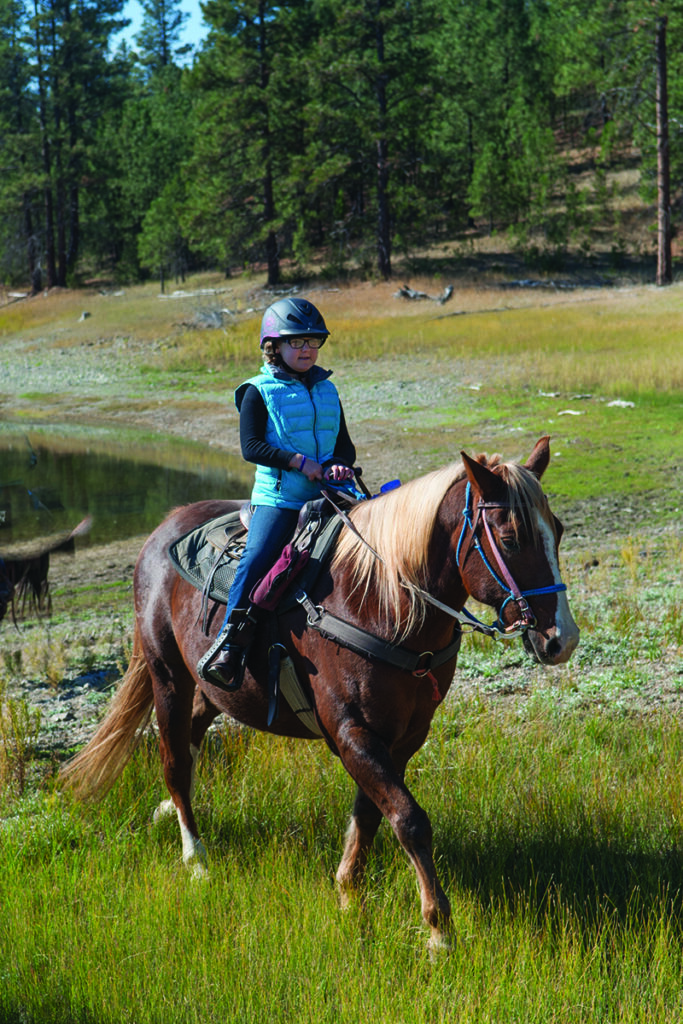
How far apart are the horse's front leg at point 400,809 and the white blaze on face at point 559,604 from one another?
91cm

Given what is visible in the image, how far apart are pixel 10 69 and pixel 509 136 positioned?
30377mm

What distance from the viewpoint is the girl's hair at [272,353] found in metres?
4.47

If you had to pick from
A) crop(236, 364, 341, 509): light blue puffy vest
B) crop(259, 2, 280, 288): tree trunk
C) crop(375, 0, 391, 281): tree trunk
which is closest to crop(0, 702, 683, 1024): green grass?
crop(236, 364, 341, 509): light blue puffy vest

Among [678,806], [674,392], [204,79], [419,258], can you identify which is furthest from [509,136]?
[678,806]

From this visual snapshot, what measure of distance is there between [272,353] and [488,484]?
4.69ft

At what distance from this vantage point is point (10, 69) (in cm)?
5566

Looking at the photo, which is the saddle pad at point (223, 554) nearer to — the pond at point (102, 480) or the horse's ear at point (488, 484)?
the horse's ear at point (488, 484)

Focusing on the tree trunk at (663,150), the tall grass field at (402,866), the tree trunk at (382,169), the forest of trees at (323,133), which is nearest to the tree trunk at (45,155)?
the forest of trees at (323,133)

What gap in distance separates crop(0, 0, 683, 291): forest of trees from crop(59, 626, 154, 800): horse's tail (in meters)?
36.6

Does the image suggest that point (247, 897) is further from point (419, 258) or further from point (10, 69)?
point (10, 69)

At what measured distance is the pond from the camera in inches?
590

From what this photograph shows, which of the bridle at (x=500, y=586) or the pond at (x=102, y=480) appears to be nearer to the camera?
the bridle at (x=500, y=586)

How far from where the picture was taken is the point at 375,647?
3.92 metres

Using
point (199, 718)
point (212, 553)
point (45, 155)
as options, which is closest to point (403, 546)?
point (212, 553)
